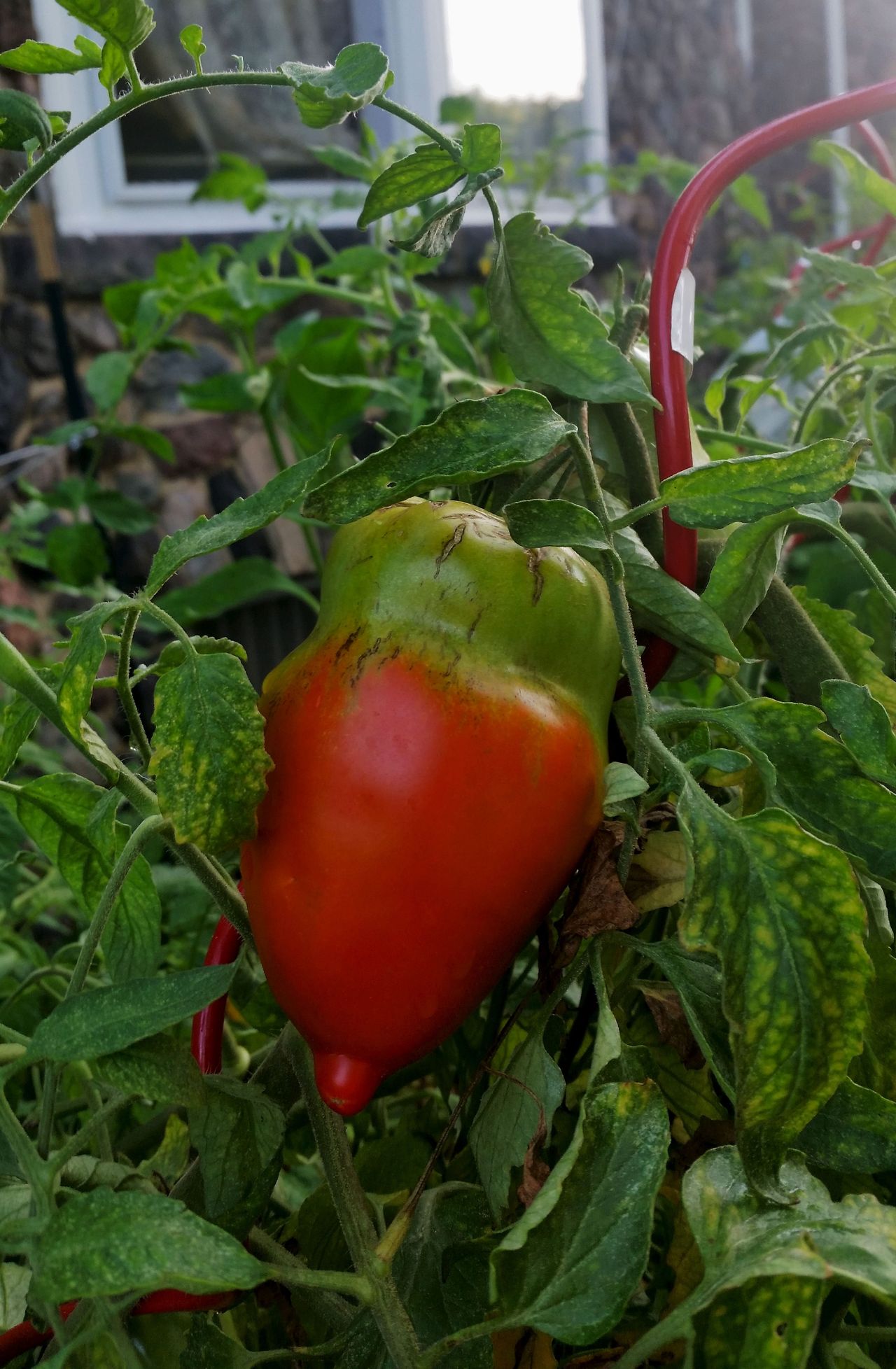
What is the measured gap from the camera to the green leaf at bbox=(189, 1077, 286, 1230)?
0.27 meters

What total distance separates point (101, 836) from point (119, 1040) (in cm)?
7

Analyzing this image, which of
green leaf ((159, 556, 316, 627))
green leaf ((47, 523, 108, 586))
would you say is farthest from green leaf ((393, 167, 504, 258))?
green leaf ((47, 523, 108, 586))

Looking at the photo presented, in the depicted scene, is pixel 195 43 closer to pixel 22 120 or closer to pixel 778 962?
pixel 22 120

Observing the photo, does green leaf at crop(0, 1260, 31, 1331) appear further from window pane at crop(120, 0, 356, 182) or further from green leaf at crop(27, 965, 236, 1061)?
window pane at crop(120, 0, 356, 182)

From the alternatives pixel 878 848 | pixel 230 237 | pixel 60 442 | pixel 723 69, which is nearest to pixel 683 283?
pixel 878 848

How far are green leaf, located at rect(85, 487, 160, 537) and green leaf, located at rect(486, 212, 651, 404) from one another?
894 millimetres

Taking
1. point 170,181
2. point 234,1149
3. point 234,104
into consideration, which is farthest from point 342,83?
point 234,104

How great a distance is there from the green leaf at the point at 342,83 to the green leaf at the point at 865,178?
243 millimetres

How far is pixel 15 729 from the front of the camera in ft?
0.96

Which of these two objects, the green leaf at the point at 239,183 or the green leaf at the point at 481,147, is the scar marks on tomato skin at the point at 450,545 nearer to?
the green leaf at the point at 481,147

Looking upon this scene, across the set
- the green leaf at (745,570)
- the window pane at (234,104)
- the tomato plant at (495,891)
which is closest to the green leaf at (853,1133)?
the tomato plant at (495,891)

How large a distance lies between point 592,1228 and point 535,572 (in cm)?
15

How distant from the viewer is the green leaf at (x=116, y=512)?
114 cm

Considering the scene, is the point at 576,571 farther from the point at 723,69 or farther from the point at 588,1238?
the point at 723,69
